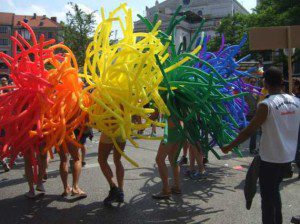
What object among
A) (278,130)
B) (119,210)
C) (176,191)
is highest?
(278,130)

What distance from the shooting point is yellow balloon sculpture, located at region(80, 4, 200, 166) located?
341 cm

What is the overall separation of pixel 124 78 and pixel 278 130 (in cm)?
152

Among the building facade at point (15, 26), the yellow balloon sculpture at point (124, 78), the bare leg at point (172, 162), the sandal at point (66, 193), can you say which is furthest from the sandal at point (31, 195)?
the building facade at point (15, 26)

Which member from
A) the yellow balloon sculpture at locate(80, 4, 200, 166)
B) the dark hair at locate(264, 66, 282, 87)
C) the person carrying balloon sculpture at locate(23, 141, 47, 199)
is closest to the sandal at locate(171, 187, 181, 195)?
the yellow balloon sculpture at locate(80, 4, 200, 166)

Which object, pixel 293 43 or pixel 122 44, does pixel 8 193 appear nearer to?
pixel 122 44

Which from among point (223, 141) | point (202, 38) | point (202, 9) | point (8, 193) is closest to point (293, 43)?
point (202, 38)

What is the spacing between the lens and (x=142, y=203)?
4.62m

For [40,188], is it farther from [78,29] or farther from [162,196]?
[78,29]

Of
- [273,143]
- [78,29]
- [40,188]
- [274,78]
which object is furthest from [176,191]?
[78,29]

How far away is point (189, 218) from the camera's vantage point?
4.09 metres

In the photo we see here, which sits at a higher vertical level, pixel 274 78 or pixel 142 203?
pixel 274 78

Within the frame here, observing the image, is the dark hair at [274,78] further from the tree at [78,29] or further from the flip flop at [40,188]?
the tree at [78,29]

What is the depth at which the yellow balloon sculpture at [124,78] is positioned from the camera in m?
3.41

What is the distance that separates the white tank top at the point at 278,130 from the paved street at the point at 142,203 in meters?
1.08
